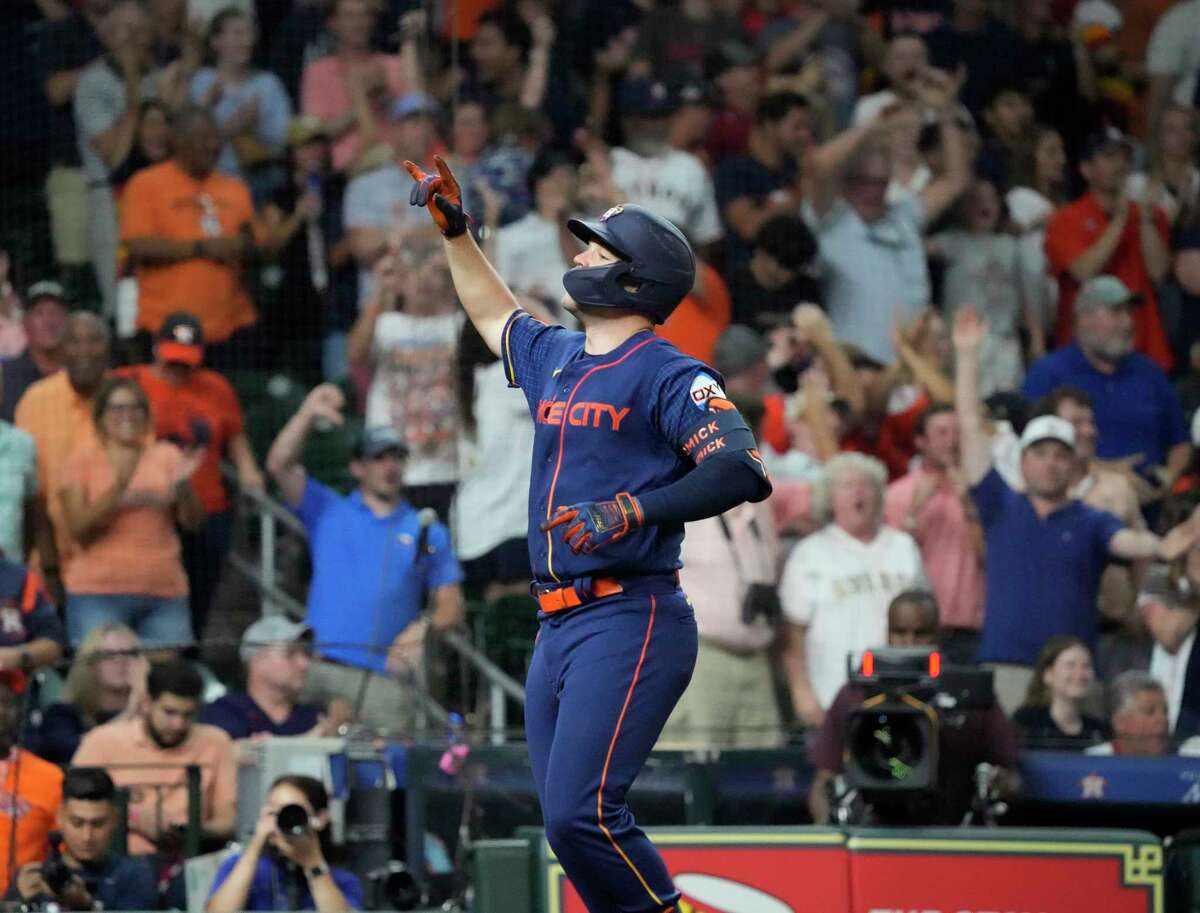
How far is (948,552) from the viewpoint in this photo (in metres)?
8.79

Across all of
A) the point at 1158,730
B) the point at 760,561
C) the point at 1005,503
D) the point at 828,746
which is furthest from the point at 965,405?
the point at 828,746

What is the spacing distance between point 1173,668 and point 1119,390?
6.07 feet

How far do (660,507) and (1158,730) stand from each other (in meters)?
3.69

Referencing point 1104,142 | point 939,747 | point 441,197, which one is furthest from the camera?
point 1104,142

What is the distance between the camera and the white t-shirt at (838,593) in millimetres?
8203

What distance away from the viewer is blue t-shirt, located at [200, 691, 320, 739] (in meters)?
7.62

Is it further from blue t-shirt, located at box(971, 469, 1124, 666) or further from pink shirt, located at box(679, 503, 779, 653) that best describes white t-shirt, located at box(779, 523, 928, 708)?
blue t-shirt, located at box(971, 469, 1124, 666)

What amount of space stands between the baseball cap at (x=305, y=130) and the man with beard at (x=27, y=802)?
358 centimetres

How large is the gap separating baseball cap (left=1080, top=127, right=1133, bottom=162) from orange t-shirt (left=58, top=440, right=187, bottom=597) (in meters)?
5.03

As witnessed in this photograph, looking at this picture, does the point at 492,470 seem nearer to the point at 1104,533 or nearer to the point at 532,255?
the point at 532,255

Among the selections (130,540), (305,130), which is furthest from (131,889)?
(305,130)

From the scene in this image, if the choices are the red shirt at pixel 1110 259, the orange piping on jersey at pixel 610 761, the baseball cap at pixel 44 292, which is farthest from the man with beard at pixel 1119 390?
the orange piping on jersey at pixel 610 761

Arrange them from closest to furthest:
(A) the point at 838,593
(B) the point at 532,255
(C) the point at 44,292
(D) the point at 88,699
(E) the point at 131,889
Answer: (E) the point at 131,889 < (D) the point at 88,699 < (A) the point at 838,593 < (C) the point at 44,292 < (B) the point at 532,255

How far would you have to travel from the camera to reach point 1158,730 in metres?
7.57
